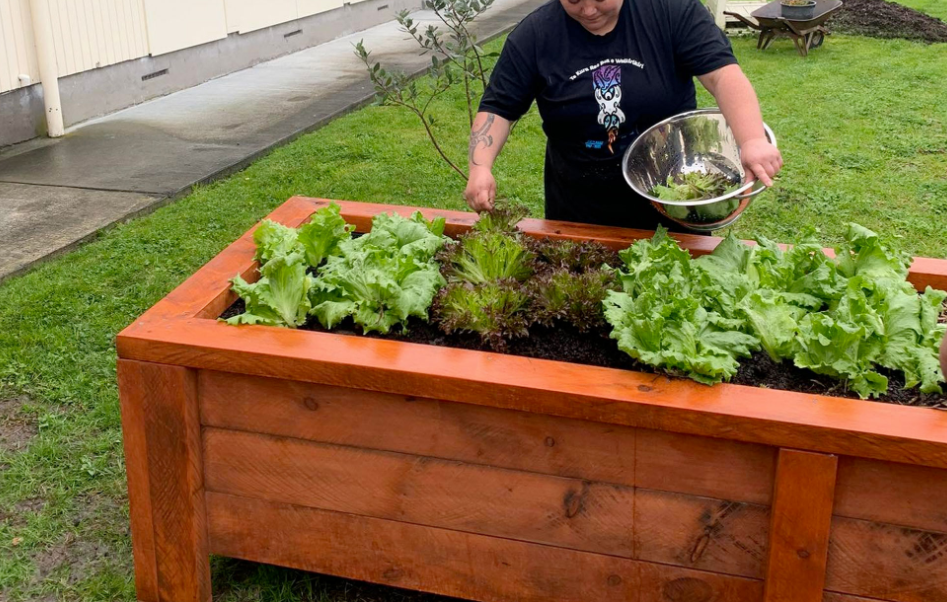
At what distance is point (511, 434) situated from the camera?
2639 mm

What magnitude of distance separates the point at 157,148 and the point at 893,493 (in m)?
6.44

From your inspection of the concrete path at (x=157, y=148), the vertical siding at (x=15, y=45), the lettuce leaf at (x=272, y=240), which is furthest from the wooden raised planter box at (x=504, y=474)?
the vertical siding at (x=15, y=45)

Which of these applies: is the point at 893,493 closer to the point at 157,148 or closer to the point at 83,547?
the point at 83,547

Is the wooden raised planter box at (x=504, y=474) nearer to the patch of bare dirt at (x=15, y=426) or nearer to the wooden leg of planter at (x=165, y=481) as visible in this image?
the wooden leg of planter at (x=165, y=481)

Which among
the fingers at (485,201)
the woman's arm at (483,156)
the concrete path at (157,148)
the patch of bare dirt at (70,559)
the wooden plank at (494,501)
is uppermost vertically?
the woman's arm at (483,156)

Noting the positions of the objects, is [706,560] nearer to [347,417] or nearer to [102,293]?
[347,417]

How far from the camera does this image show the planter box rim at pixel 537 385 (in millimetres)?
2355

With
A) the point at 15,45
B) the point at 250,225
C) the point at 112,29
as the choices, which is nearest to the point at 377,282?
the point at 250,225

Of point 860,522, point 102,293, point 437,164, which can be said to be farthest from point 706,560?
point 437,164

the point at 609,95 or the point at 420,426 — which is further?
the point at 609,95

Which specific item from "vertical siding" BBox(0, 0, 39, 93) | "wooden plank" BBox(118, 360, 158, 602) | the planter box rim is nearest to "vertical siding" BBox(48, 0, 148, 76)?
"vertical siding" BBox(0, 0, 39, 93)

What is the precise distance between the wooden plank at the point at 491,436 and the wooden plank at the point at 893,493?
0.57ft

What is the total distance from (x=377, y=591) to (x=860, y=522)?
1.46m

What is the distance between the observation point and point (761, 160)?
9.75 ft
